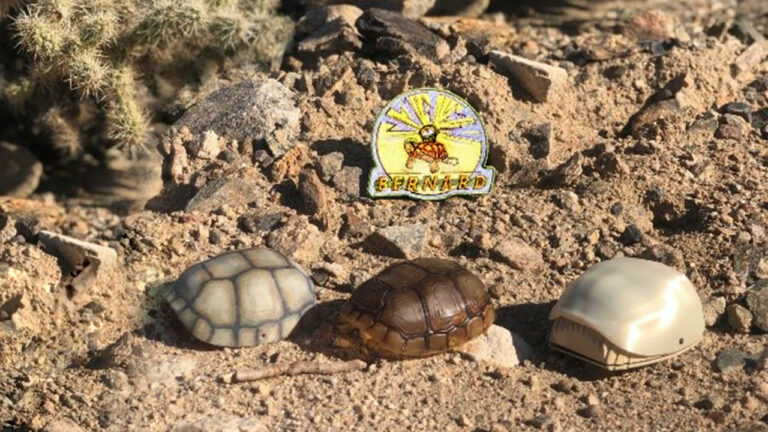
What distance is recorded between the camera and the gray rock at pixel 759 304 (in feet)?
16.5

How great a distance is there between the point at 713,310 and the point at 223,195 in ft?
7.75

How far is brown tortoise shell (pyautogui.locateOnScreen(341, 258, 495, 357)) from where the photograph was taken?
4781 mm

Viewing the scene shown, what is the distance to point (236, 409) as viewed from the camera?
468cm

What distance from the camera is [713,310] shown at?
201 inches

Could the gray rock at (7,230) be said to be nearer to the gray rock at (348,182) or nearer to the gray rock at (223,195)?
the gray rock at (223,195)

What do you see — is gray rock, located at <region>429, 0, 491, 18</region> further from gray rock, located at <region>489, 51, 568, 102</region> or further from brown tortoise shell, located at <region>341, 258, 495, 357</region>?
brown tortoise shell, located at <region>341, 258, 495, 357</region>

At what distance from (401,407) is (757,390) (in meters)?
1.40

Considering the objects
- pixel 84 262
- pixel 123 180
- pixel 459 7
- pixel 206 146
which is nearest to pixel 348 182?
pixel 206 146

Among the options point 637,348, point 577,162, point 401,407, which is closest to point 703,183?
point 577,162

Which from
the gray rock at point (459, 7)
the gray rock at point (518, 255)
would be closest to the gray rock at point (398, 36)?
the gray rock at point (459, 7)

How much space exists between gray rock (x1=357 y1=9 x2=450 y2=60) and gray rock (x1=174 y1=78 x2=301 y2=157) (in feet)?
2.06

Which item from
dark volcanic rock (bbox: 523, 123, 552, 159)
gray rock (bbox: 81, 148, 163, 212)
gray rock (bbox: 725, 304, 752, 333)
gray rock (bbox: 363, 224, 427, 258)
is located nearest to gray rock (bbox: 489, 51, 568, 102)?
dark volcanic rock (bbox: 523, 123, 552, 159)

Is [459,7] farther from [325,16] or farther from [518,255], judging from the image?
[518,255]

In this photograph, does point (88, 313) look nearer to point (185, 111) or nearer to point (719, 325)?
point (185, 111)
